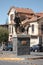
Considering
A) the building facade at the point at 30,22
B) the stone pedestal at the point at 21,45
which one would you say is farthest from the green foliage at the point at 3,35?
the stone pedestal at the point at 21,45

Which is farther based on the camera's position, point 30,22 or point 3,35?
point 3,35

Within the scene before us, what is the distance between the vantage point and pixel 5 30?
236 ft

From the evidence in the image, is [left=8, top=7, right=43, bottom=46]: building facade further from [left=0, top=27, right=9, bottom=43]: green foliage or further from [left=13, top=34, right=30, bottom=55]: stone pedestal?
[left=13, top=34, right=30, bottom=55]: stone pedestal

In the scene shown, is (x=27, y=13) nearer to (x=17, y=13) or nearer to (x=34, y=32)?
(x=17, y=13)

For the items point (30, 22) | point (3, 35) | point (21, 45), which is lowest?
point (21, 45)

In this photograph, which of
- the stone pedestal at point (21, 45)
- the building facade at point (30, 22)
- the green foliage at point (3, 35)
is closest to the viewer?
the stone pedestal at point (21, 45)

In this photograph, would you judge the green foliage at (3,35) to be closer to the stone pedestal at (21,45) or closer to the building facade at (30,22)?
the building facade at (30,22)

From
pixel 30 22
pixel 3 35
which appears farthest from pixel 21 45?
pixel 3 35

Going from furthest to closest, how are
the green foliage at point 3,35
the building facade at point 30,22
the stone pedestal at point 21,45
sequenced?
1. the green foliage at point 3,35
2. the building facade at point 30,22
3. the stone pedestal at point 21,45

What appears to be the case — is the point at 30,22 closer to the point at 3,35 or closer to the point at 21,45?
the point at 3,35

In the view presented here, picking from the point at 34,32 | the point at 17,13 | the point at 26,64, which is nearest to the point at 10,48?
the point at 34,32

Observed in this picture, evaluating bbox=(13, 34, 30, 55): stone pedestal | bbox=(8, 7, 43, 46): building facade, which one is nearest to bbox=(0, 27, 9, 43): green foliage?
bbox=(8, 7, 43, 46): building facade

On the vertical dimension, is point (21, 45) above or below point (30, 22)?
below

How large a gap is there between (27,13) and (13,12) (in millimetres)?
3760
